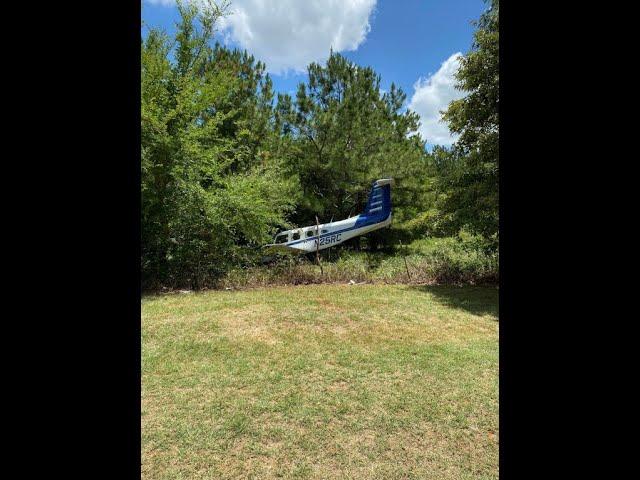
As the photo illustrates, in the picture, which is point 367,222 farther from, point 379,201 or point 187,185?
point 187,185

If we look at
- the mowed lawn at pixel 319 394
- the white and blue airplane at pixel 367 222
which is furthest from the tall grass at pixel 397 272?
the white and blue airplane at pixel 367 222

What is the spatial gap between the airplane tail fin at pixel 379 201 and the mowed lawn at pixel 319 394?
24.6ft

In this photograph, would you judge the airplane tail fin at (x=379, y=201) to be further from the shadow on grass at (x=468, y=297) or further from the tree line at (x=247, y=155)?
the shadow on grass at (x=468, y=297)

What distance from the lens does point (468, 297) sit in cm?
703

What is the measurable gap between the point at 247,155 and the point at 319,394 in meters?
9.84

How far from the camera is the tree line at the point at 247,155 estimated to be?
739cm

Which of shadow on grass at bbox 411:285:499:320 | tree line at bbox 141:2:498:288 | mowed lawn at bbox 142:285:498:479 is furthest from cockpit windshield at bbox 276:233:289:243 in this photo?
mowed lawn at bbox 142:285:498:479

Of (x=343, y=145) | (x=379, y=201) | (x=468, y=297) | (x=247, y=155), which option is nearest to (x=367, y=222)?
(x=379, y=201)

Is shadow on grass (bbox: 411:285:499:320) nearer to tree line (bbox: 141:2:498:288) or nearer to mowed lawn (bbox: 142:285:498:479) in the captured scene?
mowed lawn (bbox: 142:285:498:479)

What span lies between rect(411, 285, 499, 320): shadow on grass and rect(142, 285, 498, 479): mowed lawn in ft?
1.18
